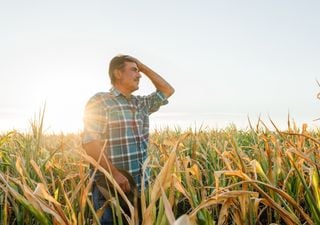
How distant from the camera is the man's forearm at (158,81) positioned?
4.12 meters

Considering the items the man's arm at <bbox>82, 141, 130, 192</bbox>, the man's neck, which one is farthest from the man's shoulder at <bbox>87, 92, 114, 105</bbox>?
the man's arm at <bbox>82, 141, 130, 192</bbox>

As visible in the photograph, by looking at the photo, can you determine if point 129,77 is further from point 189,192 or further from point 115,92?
point 189,192

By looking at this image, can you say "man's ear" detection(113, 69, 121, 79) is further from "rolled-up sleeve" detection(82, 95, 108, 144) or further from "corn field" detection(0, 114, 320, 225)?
"corn field" detection(0, 114, 320, 225)

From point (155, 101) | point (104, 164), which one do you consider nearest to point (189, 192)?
point (104, 164)

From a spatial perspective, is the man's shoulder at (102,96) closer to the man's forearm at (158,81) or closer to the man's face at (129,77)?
the man's face at (129,77)

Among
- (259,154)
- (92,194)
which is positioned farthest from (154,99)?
(259,154)

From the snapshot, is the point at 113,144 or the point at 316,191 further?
the point at 113,144

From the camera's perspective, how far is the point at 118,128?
3514 millimetres

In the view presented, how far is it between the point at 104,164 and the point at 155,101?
1.17m

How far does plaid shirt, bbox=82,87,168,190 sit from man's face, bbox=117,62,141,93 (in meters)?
0.09

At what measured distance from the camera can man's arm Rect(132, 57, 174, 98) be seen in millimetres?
4125

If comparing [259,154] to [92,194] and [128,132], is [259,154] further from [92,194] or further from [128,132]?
[92,194]

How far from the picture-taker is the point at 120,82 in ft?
12.1

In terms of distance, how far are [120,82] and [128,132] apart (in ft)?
1.58
